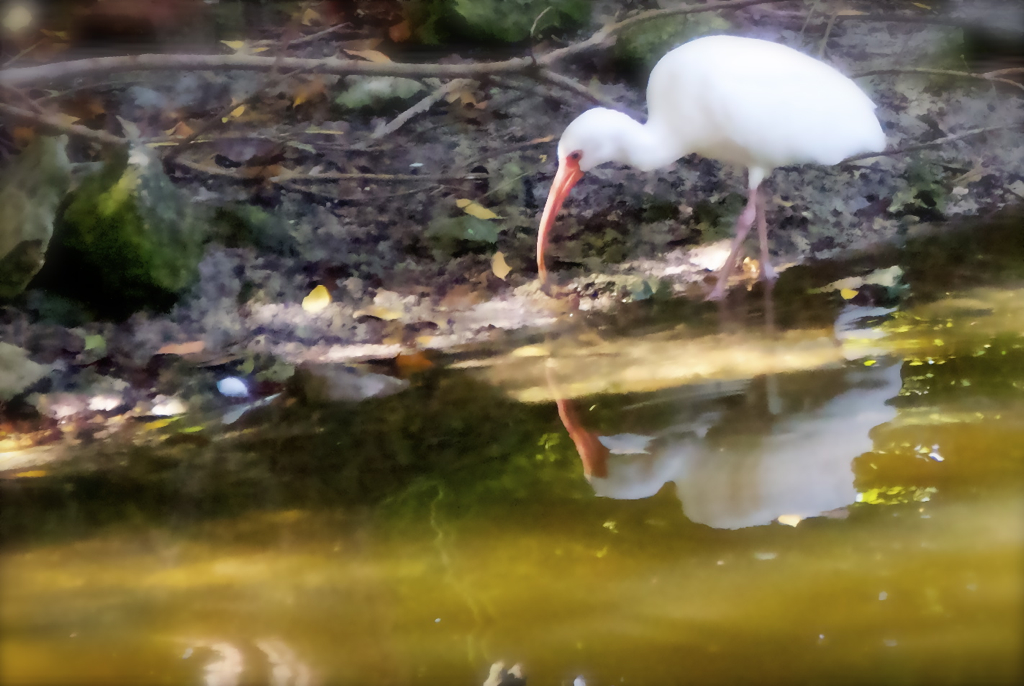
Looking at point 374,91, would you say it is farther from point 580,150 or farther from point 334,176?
point 580,150

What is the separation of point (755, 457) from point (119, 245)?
1.54m

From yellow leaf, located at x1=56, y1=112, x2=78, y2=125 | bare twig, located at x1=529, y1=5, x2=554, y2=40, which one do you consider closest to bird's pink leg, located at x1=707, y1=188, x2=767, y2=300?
bare twig, located at x1=529, y1=5, x2=554, y2=40

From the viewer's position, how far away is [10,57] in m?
1.79

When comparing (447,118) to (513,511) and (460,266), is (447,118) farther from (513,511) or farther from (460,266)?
(513,511)

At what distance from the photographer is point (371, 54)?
2217 mm

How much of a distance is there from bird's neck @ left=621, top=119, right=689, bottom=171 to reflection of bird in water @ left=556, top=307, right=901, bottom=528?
823 mm

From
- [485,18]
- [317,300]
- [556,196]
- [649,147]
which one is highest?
[485,18]

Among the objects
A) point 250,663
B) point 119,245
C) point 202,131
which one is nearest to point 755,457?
point 250,663

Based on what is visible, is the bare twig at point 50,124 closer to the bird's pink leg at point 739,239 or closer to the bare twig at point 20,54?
the bare twig at point 20,54

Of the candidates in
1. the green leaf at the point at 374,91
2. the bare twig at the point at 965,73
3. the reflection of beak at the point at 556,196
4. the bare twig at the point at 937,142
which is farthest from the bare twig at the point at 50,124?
the bare twig at the point at 965,73

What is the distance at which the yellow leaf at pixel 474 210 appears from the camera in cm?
200

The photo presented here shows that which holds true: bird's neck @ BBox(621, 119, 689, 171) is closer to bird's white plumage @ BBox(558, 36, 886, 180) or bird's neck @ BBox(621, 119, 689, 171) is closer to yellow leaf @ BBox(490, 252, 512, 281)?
bird's white plumage @ BBox(558, 36, 886, 180)

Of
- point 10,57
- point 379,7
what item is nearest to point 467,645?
point 10,57

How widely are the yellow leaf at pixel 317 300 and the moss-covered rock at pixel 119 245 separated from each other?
31 centimetres
